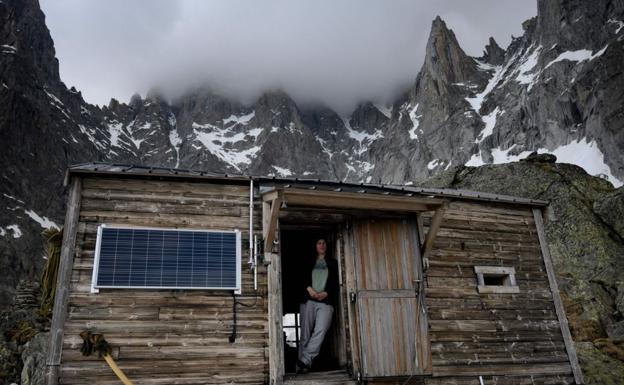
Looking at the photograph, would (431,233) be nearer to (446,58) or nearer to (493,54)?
(446,58)

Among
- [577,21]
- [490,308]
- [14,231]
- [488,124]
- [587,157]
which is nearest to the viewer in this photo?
[490,308]

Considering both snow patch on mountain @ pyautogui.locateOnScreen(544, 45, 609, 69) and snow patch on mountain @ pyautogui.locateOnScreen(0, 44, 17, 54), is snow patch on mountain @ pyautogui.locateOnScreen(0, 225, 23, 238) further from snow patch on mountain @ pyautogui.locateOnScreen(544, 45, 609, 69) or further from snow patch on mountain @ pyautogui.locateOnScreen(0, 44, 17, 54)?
snow patch on mountain @ pyautogui.locateOnScreen(544, 45, 609, 69)

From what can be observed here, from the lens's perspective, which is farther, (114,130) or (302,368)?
(114,130)

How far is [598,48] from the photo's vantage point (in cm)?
8725

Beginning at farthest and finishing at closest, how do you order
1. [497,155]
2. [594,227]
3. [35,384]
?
[497,155] → [594,227] → [35,384]

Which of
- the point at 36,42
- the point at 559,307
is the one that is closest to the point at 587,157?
the point at 559,307

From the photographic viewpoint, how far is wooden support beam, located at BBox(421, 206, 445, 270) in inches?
352

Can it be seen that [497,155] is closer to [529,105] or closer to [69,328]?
[529,105]

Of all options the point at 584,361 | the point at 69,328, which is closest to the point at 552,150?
the point at 584,361

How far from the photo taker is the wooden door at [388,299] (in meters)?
8.40

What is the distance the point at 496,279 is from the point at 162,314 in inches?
265

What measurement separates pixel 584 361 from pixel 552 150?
244ft

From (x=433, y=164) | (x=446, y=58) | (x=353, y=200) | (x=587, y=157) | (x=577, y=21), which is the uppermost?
Answer: (x=446, y=58)

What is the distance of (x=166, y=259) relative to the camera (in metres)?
8.20
